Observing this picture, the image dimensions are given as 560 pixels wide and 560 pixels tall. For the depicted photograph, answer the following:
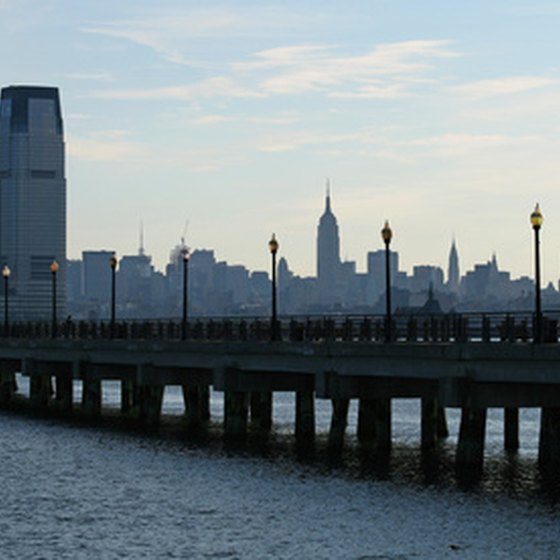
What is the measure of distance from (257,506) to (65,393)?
47995 millimetres

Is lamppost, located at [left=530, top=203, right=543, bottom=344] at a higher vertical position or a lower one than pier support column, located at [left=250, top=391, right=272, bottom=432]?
higher

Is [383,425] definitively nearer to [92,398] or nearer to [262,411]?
[262,411]

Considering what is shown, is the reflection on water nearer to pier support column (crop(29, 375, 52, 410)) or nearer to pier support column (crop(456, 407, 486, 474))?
pier support column (crop(456, 407, 486, 474))

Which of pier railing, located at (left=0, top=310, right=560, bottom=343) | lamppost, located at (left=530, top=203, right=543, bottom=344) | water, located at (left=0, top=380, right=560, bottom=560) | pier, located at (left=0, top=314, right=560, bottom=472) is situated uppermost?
lamppost, located at (left=530, top=203, right=543, bottom=344)

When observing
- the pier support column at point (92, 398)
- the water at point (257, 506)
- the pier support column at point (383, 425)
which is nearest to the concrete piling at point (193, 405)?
the pier support column at point (92, 398)

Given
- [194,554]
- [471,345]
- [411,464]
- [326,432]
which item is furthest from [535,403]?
Answer: [326,432]

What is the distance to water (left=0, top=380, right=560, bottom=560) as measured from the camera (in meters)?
44.2

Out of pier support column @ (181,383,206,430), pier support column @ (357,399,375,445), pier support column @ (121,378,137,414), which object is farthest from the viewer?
pier support column @ (121,378,137,414)

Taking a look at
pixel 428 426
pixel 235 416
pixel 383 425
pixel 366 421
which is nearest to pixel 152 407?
pixel 235 416

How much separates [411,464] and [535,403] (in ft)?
23.6

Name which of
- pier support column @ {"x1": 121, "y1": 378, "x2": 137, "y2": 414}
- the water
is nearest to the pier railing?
pier support column @ {"x1": 121, "y1": 378, "x2": 137, "y2": 414}

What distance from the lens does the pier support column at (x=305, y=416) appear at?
74000mm

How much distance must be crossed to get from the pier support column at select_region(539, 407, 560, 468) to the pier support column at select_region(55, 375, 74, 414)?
40062 mm

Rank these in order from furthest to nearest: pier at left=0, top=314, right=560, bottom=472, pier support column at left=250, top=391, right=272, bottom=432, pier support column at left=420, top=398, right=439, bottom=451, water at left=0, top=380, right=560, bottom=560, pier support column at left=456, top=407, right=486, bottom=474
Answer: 1. pier support column at left=250, top=391, right=272, bottom=432
2. pier support column at left=420, top=398, right=439, bottom=451
3. pier support column at left=456, top=407, right=486, bottom=474
4. pier at left=0, top=314, right=560, bottom=472
5. water at left=0, top=380, right=560, bottom=560
